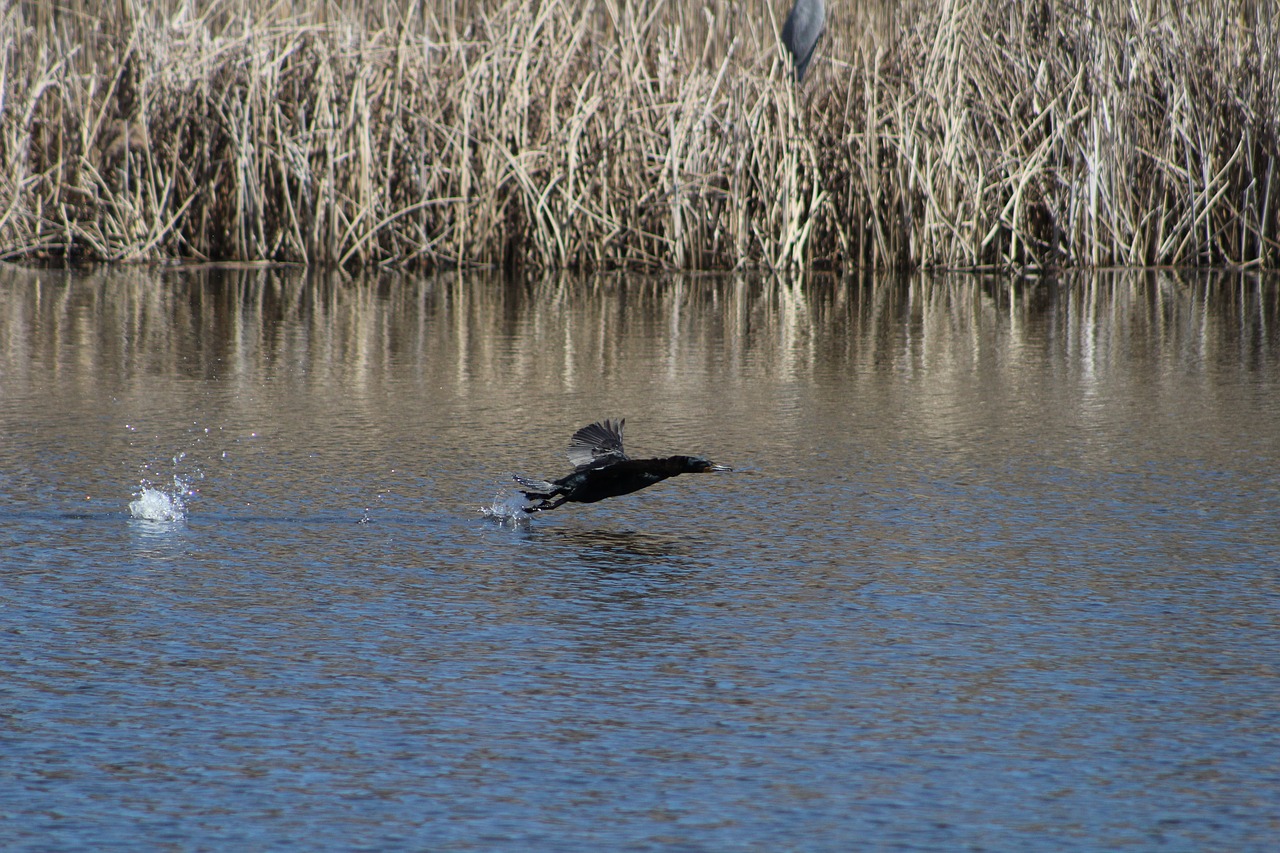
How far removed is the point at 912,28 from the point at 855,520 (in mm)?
8408

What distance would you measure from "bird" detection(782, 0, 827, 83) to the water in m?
5.08

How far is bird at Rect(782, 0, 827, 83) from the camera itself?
12.3 metres

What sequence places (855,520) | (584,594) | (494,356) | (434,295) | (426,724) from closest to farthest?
1. (426,724)
2. (584,594)
3. (855,520)
4. (494,356)
5. (434,295)

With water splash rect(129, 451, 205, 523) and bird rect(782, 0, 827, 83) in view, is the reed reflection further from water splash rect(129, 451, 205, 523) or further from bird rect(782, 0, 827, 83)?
bird rect(782, 0, 827, 83)

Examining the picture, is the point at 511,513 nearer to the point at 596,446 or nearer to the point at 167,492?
the point at 596,446

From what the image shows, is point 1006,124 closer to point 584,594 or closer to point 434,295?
point 434,295

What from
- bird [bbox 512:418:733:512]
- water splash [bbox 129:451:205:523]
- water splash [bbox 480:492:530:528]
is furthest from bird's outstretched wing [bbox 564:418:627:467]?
water splash [bbox 129:451:205:523]

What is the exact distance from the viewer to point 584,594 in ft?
12.3

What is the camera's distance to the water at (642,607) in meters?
2.53

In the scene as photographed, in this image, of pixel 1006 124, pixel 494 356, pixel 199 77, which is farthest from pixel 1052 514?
pixel 199 77

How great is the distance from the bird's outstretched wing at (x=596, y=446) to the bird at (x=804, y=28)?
8.08 metres

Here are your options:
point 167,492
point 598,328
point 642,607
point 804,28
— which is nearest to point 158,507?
point 167,492

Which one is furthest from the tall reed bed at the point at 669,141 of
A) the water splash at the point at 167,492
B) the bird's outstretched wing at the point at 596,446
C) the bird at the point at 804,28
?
the bird's outstretched wing at the point at 596,446

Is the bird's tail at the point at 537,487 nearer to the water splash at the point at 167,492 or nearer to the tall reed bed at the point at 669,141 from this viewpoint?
the water splash at the point at 167,492
